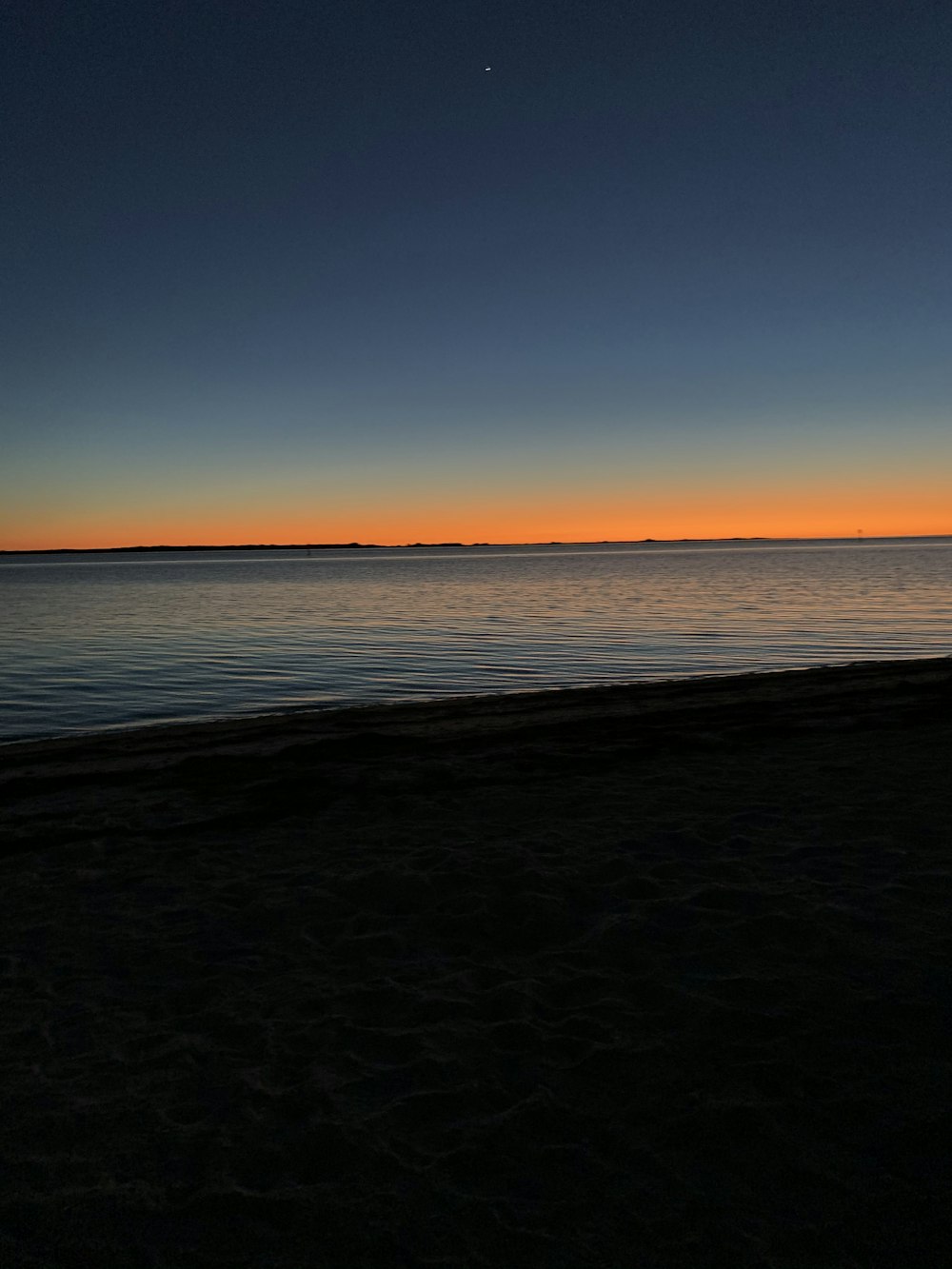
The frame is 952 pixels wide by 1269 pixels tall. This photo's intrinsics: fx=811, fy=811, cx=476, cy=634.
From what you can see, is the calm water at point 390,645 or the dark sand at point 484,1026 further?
the calm water at point 390,645

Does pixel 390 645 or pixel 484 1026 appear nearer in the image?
pixel 484 1026

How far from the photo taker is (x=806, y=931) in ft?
23.6

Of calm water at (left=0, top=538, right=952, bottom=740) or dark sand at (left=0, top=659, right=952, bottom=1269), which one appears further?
calm water at (left=0, top=538, right=952, bottom=740)

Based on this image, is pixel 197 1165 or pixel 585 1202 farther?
pixel 197 1165

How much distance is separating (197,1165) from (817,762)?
36.4 feet

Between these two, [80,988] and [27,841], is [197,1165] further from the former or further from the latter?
[27,841]

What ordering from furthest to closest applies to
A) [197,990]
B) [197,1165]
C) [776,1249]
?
[197,990]
[197,1165]
[776,1249]

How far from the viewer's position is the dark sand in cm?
421

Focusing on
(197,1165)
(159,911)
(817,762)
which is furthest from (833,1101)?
(817,762)

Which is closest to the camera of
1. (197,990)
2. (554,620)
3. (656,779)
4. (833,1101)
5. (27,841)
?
(833,1101)

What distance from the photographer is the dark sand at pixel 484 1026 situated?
4207 mm

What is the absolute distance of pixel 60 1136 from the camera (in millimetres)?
4891

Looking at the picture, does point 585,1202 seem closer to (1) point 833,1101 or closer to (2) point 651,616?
(1) point 833,1101

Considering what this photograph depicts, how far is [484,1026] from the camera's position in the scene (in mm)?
5910
